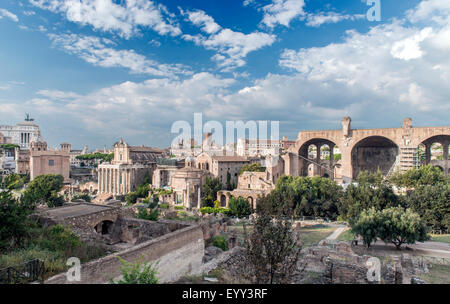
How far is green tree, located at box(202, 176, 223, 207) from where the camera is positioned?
128ft

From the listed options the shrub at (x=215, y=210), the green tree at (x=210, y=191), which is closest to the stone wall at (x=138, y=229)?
the shrub at (x=215, y=210)

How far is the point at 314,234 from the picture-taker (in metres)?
21.7

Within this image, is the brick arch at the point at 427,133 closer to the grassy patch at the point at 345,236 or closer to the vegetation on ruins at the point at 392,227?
the grassy patch at the point at 345,236

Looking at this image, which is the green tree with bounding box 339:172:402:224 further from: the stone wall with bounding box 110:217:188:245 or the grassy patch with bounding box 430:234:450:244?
the stone wall with bounding box 110:217:188:245

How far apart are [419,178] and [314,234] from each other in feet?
51.6

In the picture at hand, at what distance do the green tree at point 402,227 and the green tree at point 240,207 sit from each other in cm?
1850

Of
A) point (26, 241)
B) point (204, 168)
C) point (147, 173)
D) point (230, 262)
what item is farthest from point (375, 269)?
point (147, 173)

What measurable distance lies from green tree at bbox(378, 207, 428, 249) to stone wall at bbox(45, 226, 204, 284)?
10.9m

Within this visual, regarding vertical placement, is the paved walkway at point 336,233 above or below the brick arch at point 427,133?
below

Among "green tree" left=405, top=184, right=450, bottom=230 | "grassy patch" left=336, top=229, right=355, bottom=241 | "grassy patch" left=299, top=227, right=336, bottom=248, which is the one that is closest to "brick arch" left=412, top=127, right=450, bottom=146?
"green tree" left=405, top=184, right=450, bottom=230

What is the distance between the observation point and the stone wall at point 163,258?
6.46 metres

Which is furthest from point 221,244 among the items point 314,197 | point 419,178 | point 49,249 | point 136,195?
point 136,195
